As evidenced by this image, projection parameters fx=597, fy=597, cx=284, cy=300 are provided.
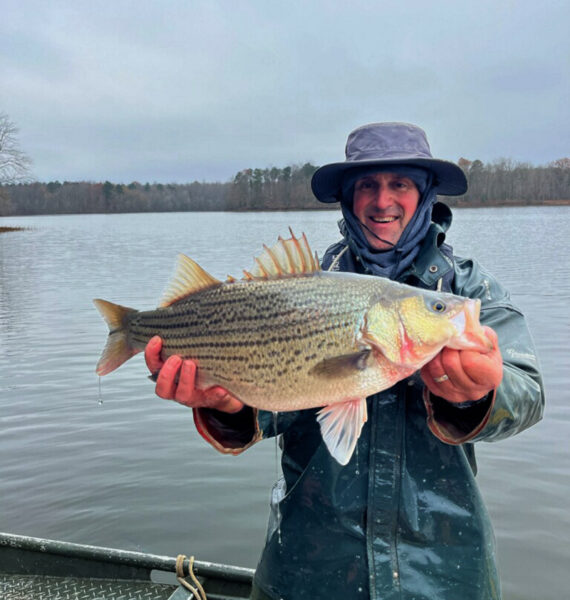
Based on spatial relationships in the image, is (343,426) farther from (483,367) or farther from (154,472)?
(154,472)

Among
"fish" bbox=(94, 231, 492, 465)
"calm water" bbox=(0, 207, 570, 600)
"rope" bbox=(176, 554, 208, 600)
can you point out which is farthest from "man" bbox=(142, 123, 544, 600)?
"calm water" bbox=(0, 207, 570, 600)

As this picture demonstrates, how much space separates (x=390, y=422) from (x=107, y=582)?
252 centimetres

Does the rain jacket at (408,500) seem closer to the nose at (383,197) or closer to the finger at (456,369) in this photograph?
the finger at (456,369)

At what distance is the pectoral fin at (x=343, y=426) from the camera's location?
2467mm

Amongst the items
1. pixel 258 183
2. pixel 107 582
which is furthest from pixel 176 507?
pixel 258 183

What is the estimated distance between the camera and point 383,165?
319 centimetres

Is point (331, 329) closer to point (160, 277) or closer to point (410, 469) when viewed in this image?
point (410, 469)

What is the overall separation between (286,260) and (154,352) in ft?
2.54

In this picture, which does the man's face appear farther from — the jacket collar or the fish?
the fish

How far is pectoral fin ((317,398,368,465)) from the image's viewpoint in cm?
247

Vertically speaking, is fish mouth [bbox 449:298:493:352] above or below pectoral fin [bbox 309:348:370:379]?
above

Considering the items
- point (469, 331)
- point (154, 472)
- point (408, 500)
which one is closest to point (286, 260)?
point (469, 331)

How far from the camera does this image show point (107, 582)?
13.2ft

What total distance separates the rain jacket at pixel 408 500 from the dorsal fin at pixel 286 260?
0.61 m
